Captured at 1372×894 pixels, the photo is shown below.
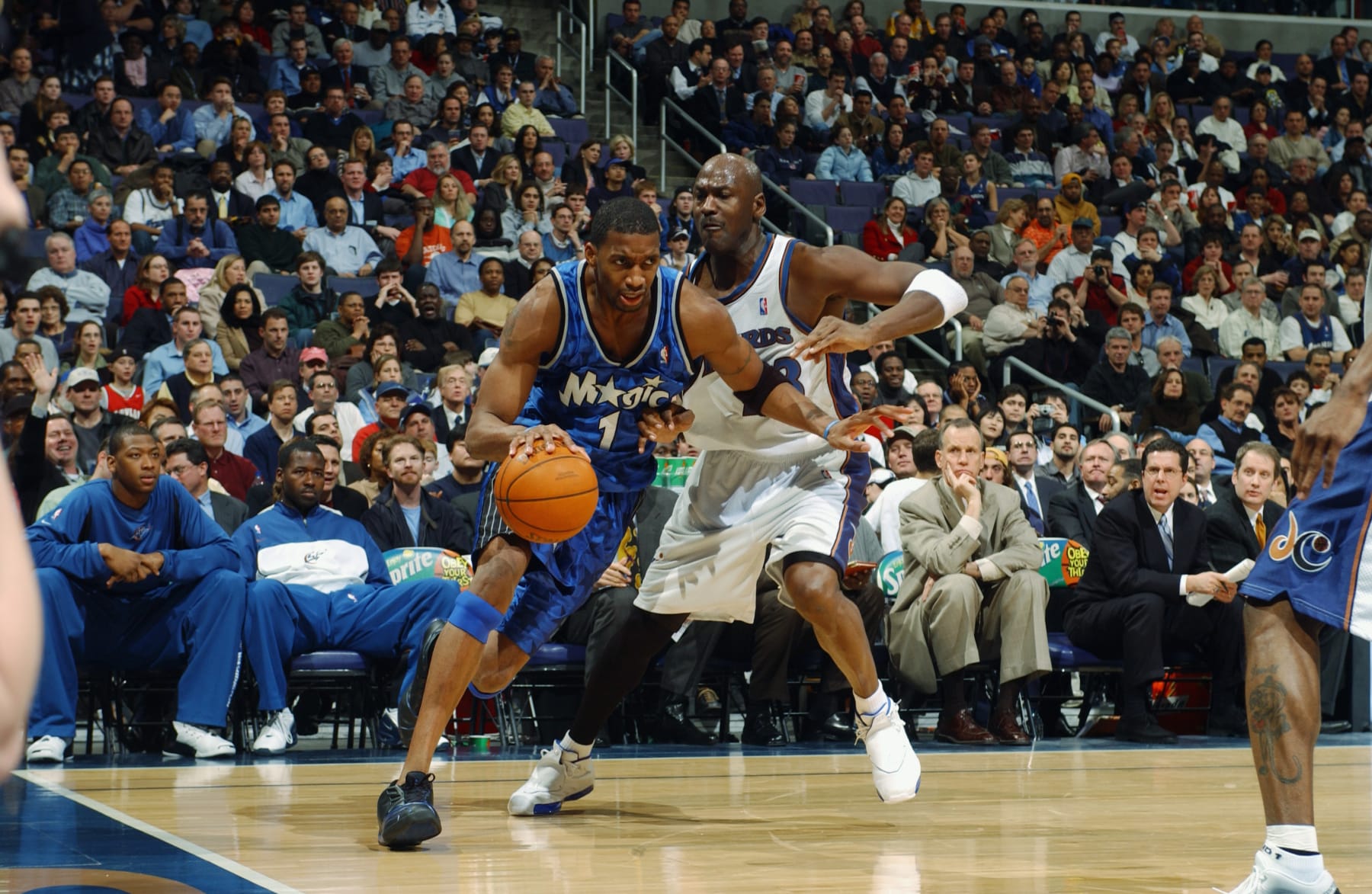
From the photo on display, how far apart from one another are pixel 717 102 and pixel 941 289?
10.6m

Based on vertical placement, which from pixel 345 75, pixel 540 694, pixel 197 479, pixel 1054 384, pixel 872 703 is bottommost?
pixel 540 694

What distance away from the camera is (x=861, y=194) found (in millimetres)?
14438

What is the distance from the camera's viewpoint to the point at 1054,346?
1249cm

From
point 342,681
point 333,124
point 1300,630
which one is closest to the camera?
point 1300,630

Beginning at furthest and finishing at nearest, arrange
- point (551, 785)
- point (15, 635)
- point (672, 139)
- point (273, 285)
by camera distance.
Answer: point (672, 139) → point (273, 285) → point (551, 785) → point (15, 635)

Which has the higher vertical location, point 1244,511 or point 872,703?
point 1244,511

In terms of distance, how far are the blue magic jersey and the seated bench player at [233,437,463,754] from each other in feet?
6.16

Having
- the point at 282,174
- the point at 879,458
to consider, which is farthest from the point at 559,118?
the point at 879,458

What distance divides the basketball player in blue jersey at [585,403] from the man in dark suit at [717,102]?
1066cm

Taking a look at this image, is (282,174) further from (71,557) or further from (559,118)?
(71,557)

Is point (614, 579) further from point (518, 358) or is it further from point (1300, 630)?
point (1300, 630)

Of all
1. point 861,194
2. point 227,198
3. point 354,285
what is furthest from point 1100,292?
point 227,198

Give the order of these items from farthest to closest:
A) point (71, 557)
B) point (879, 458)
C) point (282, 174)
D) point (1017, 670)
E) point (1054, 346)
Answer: point (1054, 346), point (282, 174), point (879, 458), point (1017, 670), point (71, 557)

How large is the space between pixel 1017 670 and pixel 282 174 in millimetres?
7049
